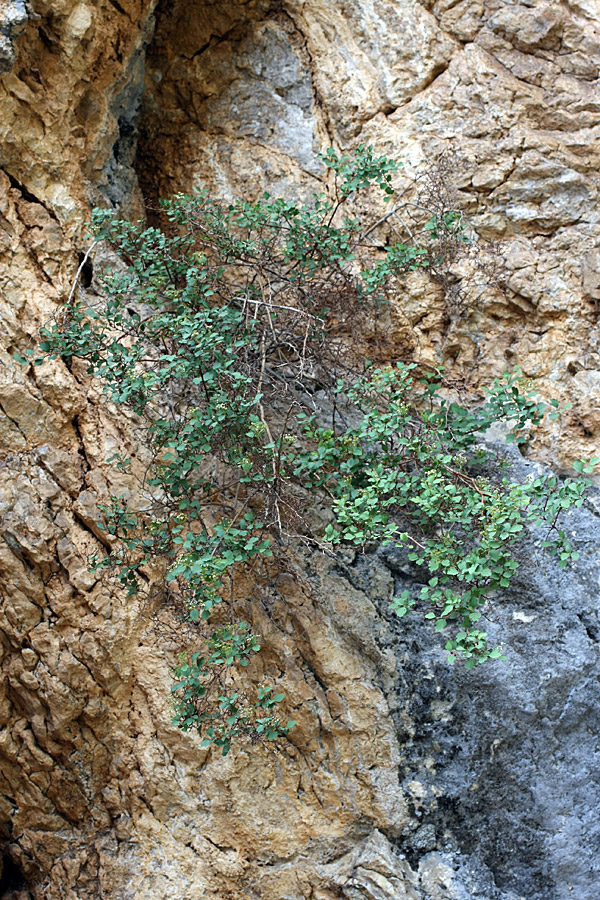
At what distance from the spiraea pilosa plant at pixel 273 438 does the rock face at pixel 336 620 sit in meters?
0.18

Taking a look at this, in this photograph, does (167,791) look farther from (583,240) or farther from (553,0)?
(553,0)

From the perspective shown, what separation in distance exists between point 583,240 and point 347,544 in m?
1.80

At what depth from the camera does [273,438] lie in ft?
10.3

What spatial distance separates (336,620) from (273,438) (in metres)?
0.79

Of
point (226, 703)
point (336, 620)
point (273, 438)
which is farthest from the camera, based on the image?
point (273, 438)

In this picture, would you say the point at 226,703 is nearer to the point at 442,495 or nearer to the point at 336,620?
the point at 336,620

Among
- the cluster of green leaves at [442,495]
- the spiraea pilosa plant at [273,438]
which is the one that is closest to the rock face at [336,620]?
the spiraea pilosa plant at [273,438]

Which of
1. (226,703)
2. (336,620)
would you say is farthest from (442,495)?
(226,703)

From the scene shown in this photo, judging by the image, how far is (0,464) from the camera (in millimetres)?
3051

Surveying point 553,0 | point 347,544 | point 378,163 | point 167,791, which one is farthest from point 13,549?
point 553,0

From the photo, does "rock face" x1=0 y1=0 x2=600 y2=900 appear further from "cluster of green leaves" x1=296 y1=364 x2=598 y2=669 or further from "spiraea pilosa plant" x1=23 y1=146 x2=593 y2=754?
"cluster of green leaves" x1=296 y1=364 x2=598 y2=669

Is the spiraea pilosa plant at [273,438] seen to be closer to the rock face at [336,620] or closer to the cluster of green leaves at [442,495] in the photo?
the cluster of green leaves at [442,495]

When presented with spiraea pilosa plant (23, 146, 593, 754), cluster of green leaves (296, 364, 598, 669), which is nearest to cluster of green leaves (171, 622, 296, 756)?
spiraea pilosa plant (23, 146, 593, 754)

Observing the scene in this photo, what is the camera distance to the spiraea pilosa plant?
104 inches
